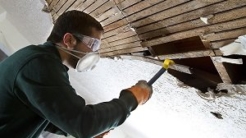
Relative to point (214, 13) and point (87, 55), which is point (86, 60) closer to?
point (87, 55)

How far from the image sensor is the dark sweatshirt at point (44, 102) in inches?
39.1

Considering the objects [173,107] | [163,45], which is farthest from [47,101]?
[173,107]

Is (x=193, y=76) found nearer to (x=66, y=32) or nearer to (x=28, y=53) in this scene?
(x=66, y=32)

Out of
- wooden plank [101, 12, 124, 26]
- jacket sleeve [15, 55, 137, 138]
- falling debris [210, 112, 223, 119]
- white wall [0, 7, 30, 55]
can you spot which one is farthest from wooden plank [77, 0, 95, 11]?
white wall [0, 7, 30, 55]

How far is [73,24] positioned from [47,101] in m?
0.48

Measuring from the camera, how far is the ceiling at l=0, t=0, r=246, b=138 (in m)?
0.94

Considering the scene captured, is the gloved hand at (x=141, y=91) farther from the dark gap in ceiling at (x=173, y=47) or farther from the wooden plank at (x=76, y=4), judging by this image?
the wooden plank at (x=76, y=4)

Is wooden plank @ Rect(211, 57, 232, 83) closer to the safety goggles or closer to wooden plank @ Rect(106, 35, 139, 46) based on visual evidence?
wooden plank @ Rect(106, 35, 139, 46)

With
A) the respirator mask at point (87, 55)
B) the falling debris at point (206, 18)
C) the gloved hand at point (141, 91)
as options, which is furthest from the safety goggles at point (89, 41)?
the falling debris at point (206, 18)

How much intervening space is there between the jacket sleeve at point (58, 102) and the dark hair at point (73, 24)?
0.95 feet

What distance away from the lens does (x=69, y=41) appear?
1334 mm

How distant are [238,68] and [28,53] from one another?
0.88 meters

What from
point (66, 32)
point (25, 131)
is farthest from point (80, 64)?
point (25, 131)

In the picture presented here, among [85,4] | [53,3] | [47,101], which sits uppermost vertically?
[53,3]
